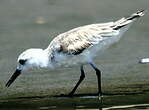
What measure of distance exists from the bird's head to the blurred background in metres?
0.27

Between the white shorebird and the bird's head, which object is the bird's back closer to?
the white shorebird

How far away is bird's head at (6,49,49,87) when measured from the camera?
430 inches

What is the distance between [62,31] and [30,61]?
301 centimetres

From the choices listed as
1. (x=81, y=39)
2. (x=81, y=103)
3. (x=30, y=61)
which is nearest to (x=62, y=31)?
(x=30, y=61)

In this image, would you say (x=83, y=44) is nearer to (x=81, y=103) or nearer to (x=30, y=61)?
(x=30, y=61)

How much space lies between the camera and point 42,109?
379 inches

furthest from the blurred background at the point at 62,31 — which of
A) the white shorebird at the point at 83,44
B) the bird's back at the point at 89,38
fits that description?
the bird's back at the point at 89,38

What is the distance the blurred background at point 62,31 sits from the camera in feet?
35.8

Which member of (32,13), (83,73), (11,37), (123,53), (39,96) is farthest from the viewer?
(32,13)

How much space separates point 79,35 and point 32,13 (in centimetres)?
427

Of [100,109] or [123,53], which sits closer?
[100,109]

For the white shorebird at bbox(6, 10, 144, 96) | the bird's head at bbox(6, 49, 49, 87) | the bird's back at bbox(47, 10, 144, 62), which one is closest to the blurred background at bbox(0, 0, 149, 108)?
the bird's head at bbox(6, 49, 49, 87)

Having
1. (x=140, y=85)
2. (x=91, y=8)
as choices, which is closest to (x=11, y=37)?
(x=91, y=8)

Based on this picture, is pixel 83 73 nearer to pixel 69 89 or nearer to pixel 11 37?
pixel 69 89
